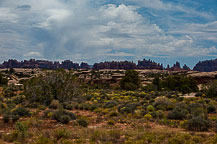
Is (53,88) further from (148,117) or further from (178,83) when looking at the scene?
(178,83)

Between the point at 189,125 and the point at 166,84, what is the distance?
37739 mm

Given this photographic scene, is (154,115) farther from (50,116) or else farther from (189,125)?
(50,116)

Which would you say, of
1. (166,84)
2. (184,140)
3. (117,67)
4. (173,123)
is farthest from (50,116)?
(117,67)

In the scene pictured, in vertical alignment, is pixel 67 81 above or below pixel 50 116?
above

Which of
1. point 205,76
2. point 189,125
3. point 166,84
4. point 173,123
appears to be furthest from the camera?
point 205,76

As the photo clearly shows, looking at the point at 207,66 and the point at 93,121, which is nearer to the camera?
the point at 93,121

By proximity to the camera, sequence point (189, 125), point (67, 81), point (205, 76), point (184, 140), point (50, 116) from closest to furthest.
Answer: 1. point (184, 140)
2. point (189, 125)
3. point (50, 116)
4. point (67, 81)
5. point (205, 76)

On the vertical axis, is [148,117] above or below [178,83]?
below

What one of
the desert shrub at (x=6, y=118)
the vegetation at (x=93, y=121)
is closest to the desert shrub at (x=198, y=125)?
the vegetation at (x=93, y=121)

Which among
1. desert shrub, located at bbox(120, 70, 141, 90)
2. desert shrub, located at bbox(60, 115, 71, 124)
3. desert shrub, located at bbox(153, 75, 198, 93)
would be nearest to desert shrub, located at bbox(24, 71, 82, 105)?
desert shrub, located at bbox(60, 115, 71, 124)

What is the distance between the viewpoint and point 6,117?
39.9ft

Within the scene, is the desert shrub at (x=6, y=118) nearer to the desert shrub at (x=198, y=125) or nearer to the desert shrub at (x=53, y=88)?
the desert shrub at (x=53, y=88)

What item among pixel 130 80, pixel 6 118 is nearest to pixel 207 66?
pixel 130 80

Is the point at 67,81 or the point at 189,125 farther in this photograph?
the point at 67,81
